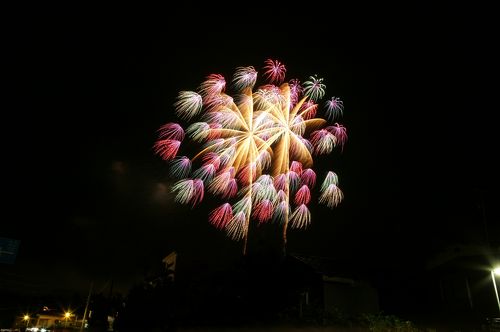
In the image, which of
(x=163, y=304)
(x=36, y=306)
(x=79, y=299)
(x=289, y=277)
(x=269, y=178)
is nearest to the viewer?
(x=163, y=304)

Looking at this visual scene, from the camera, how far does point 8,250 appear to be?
2591 centimetres

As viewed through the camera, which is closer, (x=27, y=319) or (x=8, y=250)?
(x=8, y=250)

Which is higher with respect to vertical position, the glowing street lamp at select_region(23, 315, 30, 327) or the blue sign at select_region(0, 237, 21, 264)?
the glowing street lamp at select_region(23, 315, 30, 327)

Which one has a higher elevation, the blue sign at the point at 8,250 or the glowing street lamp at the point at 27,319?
the glowing street lamp at the point at 27,319

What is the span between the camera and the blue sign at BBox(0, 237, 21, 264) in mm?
25797

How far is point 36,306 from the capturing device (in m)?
99.3

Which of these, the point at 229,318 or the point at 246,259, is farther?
the point at 246,259

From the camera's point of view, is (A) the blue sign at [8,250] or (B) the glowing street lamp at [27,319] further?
(B) the glowing street lamp at [27,319]

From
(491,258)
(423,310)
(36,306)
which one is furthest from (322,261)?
(36,306)

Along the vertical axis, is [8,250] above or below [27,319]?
below

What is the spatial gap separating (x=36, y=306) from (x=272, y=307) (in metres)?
97.2

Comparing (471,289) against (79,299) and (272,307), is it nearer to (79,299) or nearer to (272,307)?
(272,307)

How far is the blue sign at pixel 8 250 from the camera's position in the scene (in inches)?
1016

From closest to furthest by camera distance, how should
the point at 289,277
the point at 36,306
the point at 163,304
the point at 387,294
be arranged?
the point at 163,304 → the point at 289,277 → the point at 387,294 → the point at 36,306
